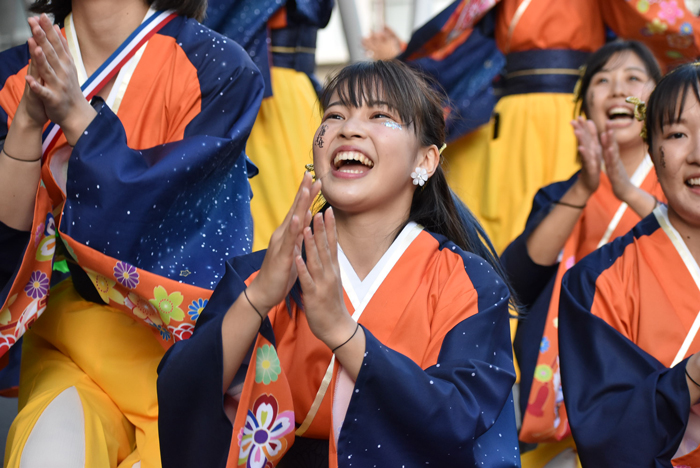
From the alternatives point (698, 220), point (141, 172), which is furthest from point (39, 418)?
point (698, 220)

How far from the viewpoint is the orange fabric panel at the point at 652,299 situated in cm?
186

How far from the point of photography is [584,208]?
271 centimetres

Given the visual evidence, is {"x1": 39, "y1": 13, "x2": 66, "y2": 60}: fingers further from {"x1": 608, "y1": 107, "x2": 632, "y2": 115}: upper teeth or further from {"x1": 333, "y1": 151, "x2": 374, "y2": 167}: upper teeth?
{"x1": 608, "y1": 107, "x2": 632, "y2": 115}: upper teeth

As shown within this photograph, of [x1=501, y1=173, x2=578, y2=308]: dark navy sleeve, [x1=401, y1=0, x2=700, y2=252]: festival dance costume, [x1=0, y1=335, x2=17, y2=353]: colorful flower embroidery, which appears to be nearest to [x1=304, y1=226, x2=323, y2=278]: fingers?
[x1=0, y1=335, x2=17, y2=353]: colorful flower embroidery

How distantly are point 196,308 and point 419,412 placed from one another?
2.10 feet

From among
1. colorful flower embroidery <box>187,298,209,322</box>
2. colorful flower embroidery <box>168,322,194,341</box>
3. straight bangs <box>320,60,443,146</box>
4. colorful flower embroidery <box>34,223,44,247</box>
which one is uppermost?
straight bangs <box>320,60,443,146</box>

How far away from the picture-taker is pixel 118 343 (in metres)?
1.94

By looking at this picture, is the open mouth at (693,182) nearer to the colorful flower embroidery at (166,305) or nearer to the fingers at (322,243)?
the fingers at (322,243)

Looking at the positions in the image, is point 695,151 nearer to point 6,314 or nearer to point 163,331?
point 163,331

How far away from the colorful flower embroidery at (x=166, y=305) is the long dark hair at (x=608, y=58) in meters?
1.80

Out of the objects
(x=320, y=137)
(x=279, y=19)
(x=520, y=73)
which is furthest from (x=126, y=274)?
(x=520, y=73)

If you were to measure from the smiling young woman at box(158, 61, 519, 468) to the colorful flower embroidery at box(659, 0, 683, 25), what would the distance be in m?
1.89

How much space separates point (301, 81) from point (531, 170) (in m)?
1.10

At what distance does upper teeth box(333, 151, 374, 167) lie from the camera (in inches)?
69.0
